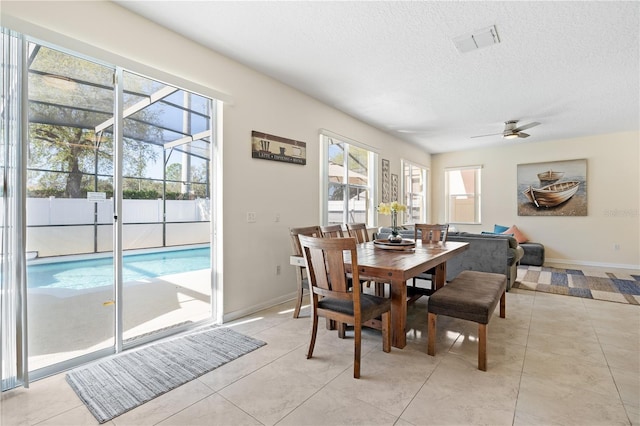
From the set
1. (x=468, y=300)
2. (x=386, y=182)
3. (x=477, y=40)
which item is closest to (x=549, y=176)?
(x=386, y=182)

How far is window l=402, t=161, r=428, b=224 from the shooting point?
23.7 ft

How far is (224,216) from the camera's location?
3113mm

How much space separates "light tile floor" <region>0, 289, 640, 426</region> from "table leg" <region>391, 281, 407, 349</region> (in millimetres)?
83

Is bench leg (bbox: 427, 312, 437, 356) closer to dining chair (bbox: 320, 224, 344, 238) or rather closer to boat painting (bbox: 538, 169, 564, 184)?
dining chair (bbox: 320, 224, 344, 238)

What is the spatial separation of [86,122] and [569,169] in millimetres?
8525

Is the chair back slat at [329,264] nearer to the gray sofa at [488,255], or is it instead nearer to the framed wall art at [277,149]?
the framed wall art at [277,149]

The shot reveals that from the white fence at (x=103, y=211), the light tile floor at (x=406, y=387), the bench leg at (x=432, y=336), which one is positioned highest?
the white fence at (x=103, y=211)

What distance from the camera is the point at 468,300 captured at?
2.26 m

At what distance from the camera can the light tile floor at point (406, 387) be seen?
5.44ft

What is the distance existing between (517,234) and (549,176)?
4.91ft

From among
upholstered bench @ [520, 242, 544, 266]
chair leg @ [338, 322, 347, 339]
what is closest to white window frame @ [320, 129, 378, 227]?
chair leg @ [338, 322, 347, 339]

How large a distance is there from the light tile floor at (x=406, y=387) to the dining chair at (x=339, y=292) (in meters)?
0.23

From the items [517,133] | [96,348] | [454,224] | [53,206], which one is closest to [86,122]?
[53,206]

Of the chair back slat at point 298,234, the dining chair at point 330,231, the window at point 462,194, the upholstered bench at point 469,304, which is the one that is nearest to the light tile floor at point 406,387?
the upholstered bench at point 469,304
